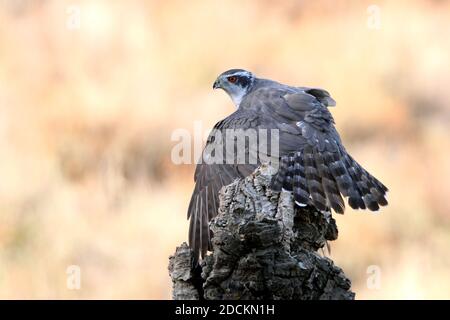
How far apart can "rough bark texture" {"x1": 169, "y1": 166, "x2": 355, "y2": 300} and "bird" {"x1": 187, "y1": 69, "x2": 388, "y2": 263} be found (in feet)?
3.71

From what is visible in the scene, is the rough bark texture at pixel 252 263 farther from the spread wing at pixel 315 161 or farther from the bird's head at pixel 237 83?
the bird's head at pixel 237 83

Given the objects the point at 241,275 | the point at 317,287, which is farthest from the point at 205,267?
the point at 317,287

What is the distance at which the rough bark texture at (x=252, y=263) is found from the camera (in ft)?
17.3

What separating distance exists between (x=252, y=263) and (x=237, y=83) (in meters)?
6.44

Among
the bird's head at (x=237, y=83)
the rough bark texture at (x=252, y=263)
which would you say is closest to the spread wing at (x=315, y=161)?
the bird's head at (x=237, y=83)

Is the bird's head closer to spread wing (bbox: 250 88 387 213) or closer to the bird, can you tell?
the bird

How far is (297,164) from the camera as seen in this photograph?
340 inches

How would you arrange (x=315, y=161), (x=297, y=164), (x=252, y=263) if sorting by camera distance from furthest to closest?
(x=315, y=161) → (x=297, y=164) → (x=252, y=263)

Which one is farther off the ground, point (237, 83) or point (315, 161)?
point (237, 83)

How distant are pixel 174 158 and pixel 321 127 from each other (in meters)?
3.52

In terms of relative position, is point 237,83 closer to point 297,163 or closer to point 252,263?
point 297,163

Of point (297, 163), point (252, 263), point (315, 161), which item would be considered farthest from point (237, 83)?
point (252, 263)

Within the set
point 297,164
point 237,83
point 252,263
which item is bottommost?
point 252,263

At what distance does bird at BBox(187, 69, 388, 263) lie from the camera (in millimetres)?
8039
